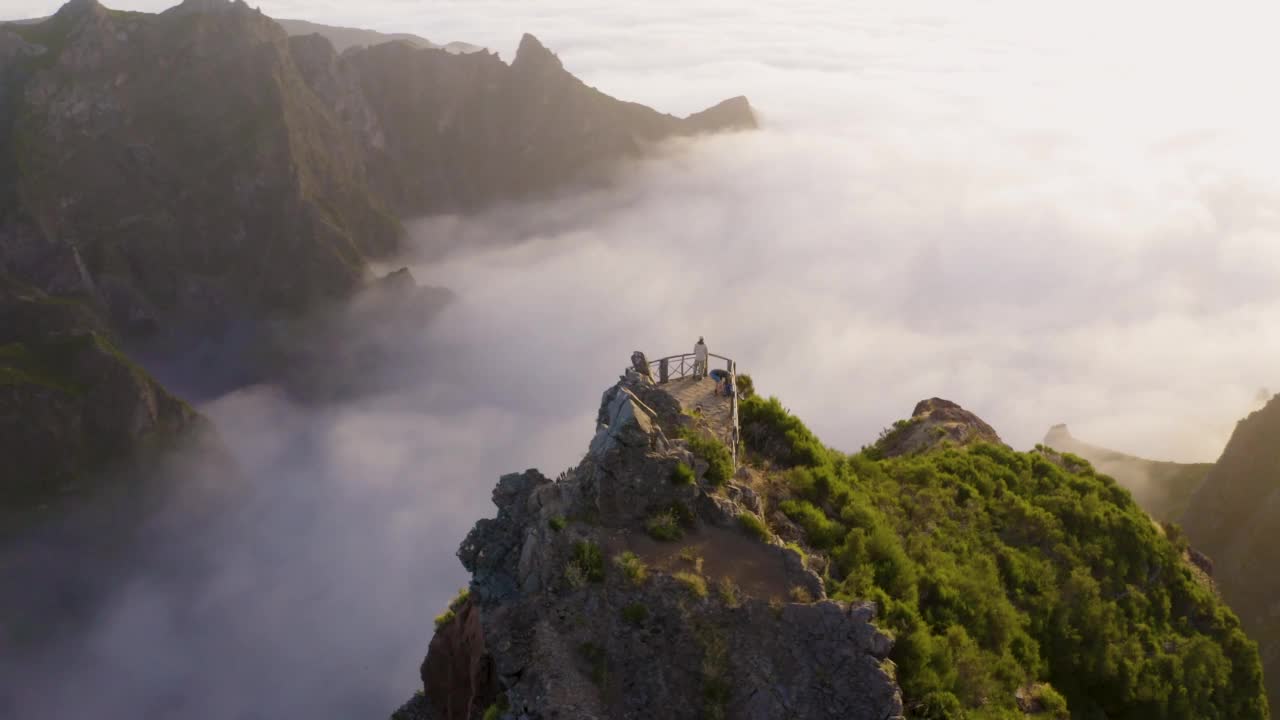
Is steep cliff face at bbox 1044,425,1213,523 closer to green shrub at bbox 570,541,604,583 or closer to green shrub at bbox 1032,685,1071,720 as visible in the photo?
green shrub at bbox 1032,685,1071,720

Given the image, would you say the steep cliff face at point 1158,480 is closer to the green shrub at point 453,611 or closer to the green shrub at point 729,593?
the green shrub at point 453,611

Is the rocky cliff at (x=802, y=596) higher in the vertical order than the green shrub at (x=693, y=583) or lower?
lower

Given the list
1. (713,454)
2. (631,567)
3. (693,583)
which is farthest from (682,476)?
(693,583)

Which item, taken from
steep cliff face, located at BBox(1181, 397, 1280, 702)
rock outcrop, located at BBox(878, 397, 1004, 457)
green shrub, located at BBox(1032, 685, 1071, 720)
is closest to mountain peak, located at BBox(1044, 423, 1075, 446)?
steep cliff face, located at BBox(1181, 397, 1280, 702)

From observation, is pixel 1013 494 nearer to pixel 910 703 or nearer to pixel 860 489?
pixel 860 489

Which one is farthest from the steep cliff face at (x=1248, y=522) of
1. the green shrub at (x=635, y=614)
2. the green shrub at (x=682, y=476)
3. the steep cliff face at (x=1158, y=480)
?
the green shrub at (x=635, y=614)
